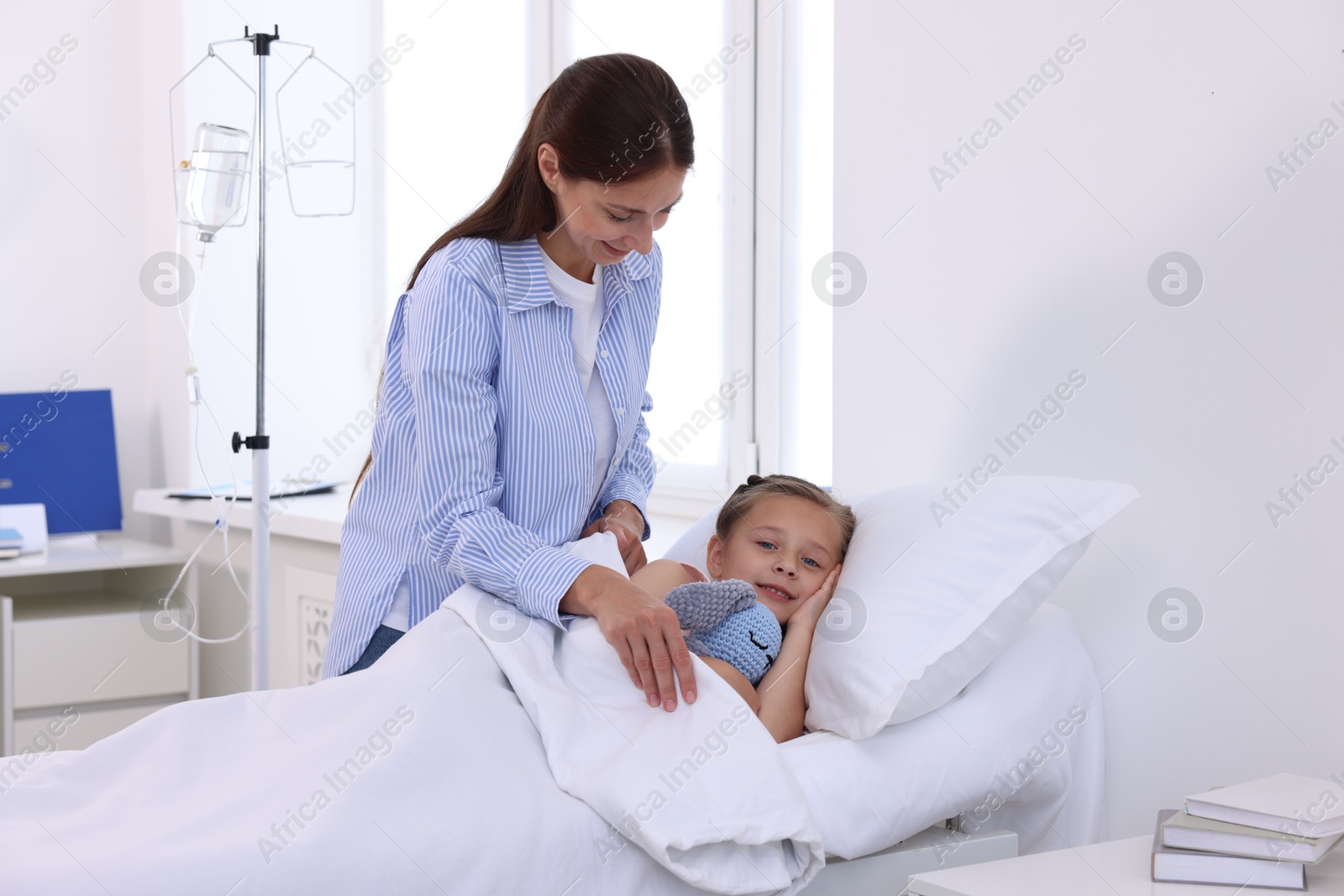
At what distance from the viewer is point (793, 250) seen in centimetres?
229

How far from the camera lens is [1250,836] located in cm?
104

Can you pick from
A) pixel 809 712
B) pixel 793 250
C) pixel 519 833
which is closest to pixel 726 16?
pixel 793 250

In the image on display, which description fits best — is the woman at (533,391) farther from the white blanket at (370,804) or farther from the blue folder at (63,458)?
the blue folder at (63,458)

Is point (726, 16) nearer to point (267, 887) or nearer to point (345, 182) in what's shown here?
point (345, 182)

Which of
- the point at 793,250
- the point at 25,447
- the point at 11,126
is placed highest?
the point at 11,126

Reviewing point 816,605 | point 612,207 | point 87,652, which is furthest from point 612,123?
point 87,652

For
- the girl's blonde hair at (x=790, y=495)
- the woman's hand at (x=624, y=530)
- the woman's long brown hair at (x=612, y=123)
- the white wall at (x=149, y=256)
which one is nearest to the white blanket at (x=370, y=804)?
the woman's hand at (x=624, y=530)

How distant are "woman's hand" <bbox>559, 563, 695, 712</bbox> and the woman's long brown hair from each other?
0.46 m

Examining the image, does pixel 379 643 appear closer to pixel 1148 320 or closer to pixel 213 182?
pixel 1148 320

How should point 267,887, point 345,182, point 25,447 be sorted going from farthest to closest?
point 345,182 < point 25,447 < point 267,887

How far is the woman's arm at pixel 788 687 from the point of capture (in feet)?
4.36

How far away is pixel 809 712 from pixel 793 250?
3.90 ft

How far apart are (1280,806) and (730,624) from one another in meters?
0.57

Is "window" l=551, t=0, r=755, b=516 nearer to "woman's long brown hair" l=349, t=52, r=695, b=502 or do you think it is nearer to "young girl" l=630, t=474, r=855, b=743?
"young girl" l=630, t=474, r=855, b=743
